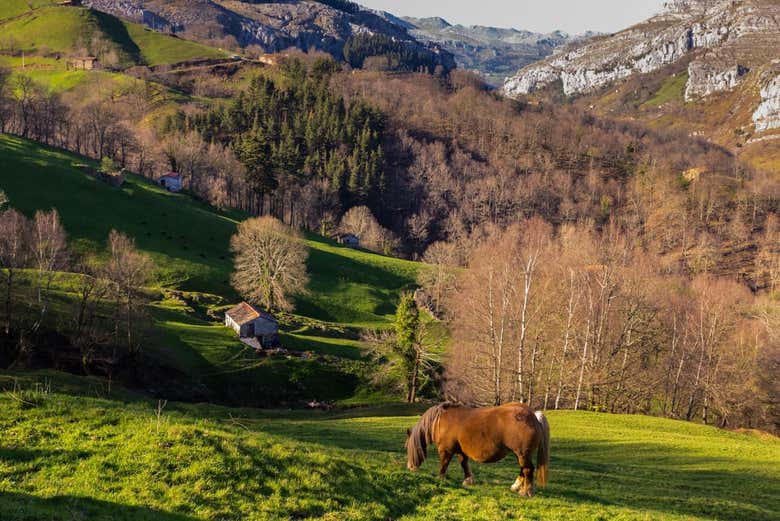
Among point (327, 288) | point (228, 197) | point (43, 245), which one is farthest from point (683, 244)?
point (43, 245)

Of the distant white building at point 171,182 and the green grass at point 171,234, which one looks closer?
the green grass at point 171,234

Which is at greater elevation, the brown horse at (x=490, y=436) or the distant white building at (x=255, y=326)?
the brown horse at (x=490, y=436)

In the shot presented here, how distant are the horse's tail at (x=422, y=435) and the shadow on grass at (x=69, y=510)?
294 inches

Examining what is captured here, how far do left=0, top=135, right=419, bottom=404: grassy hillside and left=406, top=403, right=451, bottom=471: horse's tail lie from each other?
1839 inches

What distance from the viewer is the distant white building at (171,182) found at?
447 ft

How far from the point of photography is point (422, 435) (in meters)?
17.4

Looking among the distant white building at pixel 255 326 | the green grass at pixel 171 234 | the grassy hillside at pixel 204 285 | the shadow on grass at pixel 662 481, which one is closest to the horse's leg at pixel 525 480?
the shadow on grass at pixel 662 481

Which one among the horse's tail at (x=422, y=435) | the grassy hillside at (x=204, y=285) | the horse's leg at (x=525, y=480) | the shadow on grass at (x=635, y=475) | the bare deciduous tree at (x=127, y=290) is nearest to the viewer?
the horse's leg at (x=525, y=480)

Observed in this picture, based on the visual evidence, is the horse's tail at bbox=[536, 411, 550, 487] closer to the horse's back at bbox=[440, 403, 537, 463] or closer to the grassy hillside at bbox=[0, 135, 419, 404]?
the horse's back at bbox=[440, 403, 537, 463]

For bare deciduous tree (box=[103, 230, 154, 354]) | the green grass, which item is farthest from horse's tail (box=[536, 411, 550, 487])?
the green grass

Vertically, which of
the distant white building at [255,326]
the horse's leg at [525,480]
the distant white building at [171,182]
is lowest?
the distant white building at [255,326]

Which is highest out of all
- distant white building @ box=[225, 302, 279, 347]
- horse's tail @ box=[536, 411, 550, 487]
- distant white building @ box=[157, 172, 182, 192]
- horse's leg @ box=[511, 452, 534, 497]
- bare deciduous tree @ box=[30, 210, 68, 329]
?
distant white building @ box=[157, 172, 182, 192]

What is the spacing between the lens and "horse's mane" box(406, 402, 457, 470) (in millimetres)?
17000

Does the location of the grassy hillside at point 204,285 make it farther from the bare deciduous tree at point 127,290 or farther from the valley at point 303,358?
the bare deciduous tree at point 127,290
